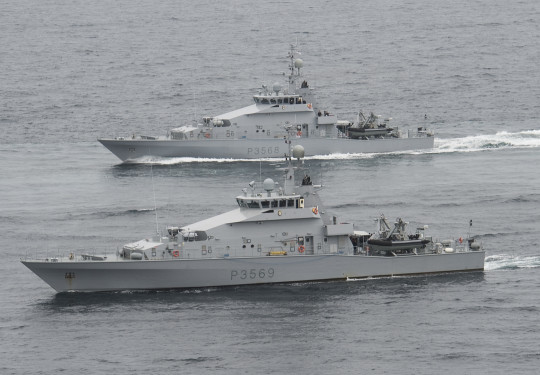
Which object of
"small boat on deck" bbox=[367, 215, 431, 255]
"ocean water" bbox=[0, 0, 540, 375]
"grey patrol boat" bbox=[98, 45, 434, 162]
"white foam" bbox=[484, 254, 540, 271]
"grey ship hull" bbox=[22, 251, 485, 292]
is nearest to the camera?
"ocean water" bbox=[0, 0, 540, 375]

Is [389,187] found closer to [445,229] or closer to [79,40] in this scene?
[445,229]

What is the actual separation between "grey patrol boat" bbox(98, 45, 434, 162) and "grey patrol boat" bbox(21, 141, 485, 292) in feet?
141

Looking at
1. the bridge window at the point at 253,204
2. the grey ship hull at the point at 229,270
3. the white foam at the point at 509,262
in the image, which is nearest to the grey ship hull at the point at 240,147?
the white foam at the point at 509,262

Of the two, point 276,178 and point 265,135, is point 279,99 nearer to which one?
point 265,135

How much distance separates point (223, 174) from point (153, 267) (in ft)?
128

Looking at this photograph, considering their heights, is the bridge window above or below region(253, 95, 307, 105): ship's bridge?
below

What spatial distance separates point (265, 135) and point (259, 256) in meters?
47.1

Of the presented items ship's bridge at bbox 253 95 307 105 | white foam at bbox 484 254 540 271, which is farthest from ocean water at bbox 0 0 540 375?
ship's bridge at bbox 253 95 307 105

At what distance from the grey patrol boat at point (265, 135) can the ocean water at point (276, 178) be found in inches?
61.0

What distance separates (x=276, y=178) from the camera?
11688cm

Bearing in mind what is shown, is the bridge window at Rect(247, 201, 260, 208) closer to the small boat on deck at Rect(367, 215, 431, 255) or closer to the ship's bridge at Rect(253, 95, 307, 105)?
the small boat on deck at Rect(367, 215, 431, 255)

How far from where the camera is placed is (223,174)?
120 meters

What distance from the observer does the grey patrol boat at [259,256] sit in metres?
82.1

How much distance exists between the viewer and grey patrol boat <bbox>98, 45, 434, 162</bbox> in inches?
5049
